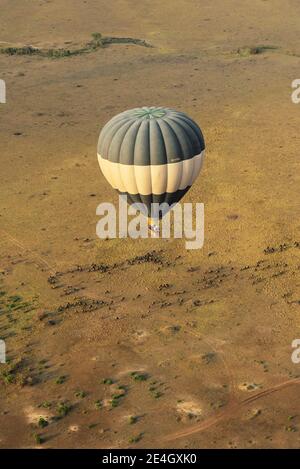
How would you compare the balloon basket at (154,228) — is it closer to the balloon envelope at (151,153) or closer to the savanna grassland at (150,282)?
the savanna grassland at (150,282)

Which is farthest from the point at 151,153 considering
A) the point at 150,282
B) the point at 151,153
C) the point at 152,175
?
the point at 150,282

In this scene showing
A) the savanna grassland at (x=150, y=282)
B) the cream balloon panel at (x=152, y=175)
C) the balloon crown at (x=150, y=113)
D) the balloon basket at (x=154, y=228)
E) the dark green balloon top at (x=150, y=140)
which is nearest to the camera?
the savanna grassland at (x=150, y=282)

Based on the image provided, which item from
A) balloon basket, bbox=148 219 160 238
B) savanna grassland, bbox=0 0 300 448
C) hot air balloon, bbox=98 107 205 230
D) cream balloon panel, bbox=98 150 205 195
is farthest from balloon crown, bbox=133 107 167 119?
savanna grassland, bbox=0 0 300 448

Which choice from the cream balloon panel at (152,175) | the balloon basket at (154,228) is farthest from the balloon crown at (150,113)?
the balloon basket at (154,228)

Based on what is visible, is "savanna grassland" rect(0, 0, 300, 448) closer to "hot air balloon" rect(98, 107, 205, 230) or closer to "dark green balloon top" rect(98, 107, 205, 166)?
"hot air balloon" rect(98, 107, 205, 230)

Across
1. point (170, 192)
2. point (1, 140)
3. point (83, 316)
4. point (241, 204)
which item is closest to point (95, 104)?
point (1, 140)

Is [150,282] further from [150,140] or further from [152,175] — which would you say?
[150,140]
